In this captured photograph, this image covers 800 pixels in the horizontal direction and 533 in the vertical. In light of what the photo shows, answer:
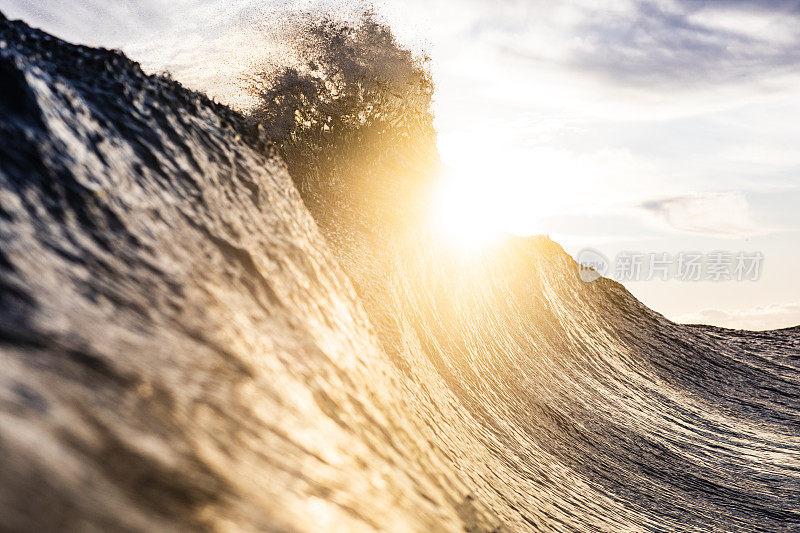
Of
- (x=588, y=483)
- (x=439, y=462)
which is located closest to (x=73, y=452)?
(x=439, y=462)

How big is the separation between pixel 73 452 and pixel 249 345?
2.63ft

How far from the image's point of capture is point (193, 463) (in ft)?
5.01

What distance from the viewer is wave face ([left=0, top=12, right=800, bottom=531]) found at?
1422 mm

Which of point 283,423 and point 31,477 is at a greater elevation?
point 283,423

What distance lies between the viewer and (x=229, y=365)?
189 cm

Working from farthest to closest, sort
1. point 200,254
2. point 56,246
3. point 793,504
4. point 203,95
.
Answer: point 793,504
point 203,95
point 200,254
point 56,246

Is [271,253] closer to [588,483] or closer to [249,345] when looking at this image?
[249,345]

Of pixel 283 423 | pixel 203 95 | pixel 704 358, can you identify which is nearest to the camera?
pixel 283 423

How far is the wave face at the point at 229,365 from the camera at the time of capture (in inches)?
56.0

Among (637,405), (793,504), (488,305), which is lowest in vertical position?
(793,504)

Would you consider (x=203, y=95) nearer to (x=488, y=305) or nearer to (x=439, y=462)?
(x=439, y=462)

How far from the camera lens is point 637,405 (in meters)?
8.81

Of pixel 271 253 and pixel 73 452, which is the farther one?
pixel 271 253

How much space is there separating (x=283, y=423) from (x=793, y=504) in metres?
7.18
